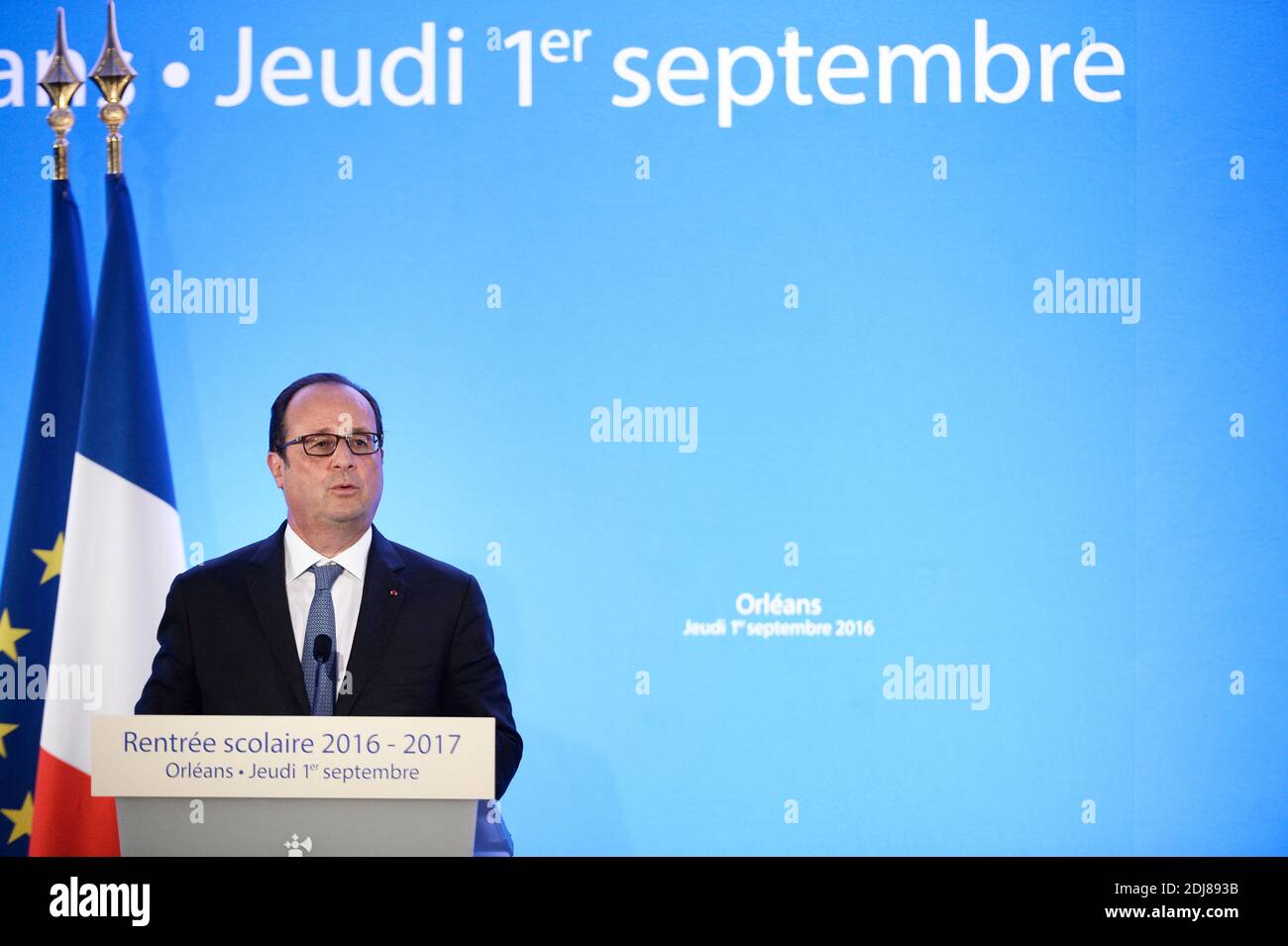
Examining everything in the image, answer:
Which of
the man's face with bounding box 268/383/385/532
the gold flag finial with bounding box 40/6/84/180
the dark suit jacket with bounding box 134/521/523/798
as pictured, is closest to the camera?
the dark suit jacket with bounding box 134/521/523/798

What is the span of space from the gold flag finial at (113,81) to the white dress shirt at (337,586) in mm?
1210

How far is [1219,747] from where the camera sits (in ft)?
11.5

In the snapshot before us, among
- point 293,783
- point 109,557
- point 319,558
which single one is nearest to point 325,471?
point 319,558

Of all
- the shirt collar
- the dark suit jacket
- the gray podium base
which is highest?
the shirt collar

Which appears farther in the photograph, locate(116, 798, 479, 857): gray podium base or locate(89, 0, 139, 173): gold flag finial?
locate(89, 0, 139, 173): gold flag finial

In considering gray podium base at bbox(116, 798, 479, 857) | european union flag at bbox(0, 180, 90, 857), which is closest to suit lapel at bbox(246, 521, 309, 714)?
gray podium base at bbox(116, 798, 479, 857)

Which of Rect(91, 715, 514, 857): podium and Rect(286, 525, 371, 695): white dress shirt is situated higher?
Rect(286, 525, 371, 695): white dress shirt

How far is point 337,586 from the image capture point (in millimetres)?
3188

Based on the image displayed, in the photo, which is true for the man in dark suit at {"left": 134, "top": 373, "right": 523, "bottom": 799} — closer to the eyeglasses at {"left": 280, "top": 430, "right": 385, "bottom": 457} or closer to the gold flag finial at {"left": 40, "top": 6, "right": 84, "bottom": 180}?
the eyeglasses at {"left": 280, "top": 430, "right": 385, "bottom": 457}

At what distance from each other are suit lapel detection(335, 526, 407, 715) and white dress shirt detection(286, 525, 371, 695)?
3 cm

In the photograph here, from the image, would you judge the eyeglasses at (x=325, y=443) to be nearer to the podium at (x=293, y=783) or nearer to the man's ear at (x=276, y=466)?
the man's ear at (x=276, y=466)

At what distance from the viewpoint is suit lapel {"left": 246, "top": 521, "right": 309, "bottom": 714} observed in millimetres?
3105
